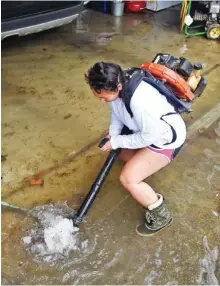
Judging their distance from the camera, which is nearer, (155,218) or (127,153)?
(155,218)

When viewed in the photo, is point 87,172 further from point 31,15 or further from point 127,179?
point 31,15

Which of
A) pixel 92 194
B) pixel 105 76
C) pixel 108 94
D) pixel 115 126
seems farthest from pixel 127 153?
pixel 105 76

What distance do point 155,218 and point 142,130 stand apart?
1.97 feet

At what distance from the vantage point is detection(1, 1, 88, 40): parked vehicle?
151 inches

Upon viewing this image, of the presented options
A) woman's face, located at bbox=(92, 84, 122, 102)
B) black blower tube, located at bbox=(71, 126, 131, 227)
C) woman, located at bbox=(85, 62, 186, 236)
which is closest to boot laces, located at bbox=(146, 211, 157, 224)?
woman, located at bbox=(85, 62, 186, 236)

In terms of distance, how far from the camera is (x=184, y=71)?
2.48m

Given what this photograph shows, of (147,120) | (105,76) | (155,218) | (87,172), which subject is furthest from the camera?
(87,172)

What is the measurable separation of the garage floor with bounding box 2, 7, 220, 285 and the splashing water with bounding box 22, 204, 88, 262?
4cm

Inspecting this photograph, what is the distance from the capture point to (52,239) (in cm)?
237

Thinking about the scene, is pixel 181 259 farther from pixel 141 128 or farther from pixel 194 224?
pixel 141 128

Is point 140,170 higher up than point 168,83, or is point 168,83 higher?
point 168,83

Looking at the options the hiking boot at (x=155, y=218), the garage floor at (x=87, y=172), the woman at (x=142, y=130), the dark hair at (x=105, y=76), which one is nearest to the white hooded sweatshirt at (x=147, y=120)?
the woman at (x=142, y=130)

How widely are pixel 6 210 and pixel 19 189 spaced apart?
8.3 inches

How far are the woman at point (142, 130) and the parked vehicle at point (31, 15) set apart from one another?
1.92 m
